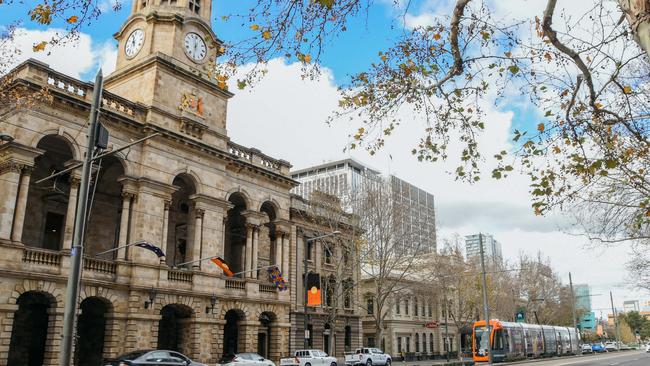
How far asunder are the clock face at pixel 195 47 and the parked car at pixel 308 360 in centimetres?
1966

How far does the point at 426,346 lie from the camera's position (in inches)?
2418

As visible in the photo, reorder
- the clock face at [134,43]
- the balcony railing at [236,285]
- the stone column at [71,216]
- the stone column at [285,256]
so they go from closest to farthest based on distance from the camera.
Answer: the stone column at [71,216] < the balcony railing at [236,285] < the clock face at [134,43] < the stone column at [285,256]

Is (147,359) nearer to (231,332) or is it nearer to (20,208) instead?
(20,208)

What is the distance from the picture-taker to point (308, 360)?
31.0 meters

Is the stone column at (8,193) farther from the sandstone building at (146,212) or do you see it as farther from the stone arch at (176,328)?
the stone arch at (176,328)

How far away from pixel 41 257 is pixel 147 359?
7.87 m

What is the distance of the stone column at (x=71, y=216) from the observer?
25047mm

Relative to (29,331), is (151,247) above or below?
above

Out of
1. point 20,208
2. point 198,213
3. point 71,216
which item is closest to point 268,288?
point 198,213

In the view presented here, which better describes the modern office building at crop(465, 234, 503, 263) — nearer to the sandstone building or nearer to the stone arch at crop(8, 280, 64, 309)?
the sandstone building

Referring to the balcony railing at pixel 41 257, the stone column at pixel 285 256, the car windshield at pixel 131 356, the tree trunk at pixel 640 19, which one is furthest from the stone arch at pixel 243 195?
the tree trunk at pixel 640 19

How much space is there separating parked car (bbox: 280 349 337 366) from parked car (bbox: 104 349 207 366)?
9.47 m

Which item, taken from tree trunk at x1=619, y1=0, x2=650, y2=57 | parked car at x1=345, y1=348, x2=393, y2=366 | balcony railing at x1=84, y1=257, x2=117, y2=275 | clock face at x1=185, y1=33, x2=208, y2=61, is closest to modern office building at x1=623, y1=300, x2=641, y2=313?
parked car at x1=345, y1=348, x2=393, y2=366

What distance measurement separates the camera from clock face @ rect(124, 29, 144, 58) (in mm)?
33875
